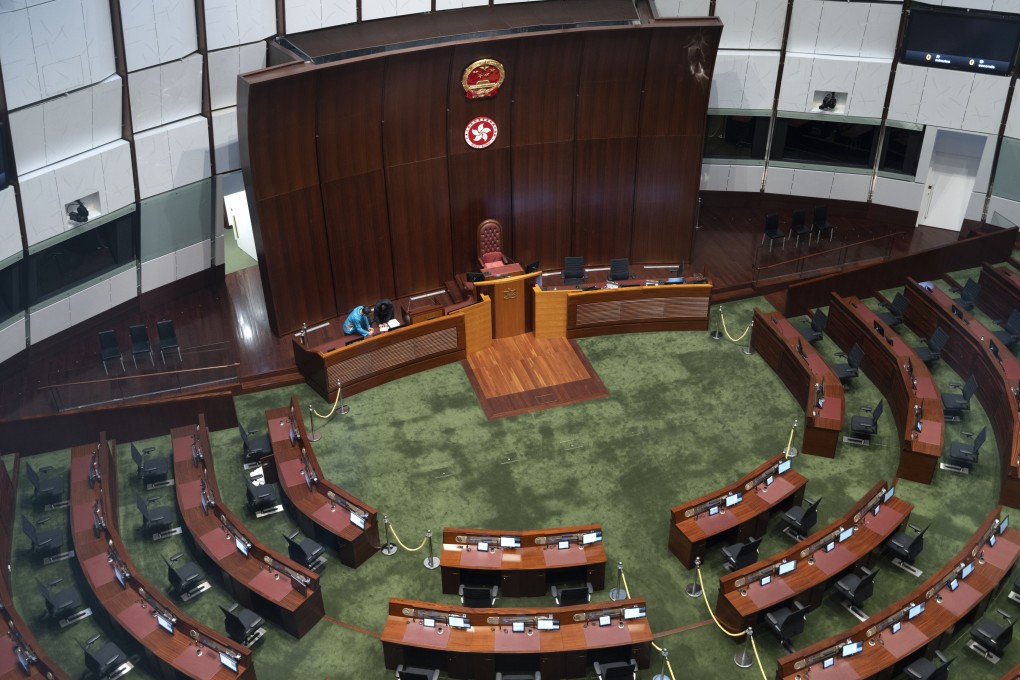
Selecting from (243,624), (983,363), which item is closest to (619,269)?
(983,363)

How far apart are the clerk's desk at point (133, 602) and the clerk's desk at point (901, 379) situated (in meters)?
8.41

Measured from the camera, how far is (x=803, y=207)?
62.2 feet

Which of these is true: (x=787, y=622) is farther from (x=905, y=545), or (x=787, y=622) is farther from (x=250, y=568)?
(x=250, y=568)

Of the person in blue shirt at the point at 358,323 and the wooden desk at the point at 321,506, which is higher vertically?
the person in blue shirt at the point at 358,323

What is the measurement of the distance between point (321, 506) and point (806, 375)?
6782 mm

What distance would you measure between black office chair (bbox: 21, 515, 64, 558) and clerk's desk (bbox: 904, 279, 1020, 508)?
11.4 m

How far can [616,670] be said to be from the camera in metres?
10.6

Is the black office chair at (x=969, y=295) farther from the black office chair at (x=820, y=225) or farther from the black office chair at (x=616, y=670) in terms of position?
the black office chair at (x=616, y=670)

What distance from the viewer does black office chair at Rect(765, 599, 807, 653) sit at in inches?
429

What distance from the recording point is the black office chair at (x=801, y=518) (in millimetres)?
12258

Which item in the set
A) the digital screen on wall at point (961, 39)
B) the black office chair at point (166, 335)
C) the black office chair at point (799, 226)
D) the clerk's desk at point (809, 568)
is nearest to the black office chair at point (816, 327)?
the black office chair at point (799, 226)

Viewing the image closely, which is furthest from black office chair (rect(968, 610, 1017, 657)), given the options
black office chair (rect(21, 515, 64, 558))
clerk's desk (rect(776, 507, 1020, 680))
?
black office chair (rect(21, 515, 64, 558))

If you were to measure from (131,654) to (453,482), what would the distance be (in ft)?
14.3

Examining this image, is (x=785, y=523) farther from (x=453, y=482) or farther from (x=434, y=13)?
(x=434, y=13)
